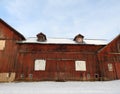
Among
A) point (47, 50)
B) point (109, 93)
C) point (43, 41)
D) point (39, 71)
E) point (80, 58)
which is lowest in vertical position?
point (109, 93)

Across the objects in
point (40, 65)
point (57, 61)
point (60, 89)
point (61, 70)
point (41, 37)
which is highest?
point (41, 37)

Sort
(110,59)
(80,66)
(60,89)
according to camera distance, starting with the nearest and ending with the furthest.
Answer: (60,89) < (80,66) < (110,59)

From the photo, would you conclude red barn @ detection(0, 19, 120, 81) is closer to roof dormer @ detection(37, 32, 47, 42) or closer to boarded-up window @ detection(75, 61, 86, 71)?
boarded-up window @ detection(75, 61, 86, 71)

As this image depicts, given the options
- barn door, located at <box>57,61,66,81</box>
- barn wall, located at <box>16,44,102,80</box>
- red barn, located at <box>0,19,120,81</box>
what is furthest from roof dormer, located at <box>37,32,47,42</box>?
barn door, located at <box>57,61,66,81</box>

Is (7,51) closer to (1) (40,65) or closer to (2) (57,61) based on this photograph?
(1) (40,65)

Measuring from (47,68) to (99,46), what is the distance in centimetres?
914

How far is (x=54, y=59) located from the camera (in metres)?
20.4

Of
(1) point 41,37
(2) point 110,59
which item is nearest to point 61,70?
(1) point 41,37

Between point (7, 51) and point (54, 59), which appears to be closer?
point (7, 51)

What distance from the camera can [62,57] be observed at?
20.6 metres

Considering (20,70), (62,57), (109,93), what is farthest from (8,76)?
(109,93)

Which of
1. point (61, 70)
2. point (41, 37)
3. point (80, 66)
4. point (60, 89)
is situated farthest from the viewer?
point (41, 37)

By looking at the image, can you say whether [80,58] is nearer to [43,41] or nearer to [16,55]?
[43,41]

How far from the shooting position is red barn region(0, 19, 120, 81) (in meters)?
19.5
